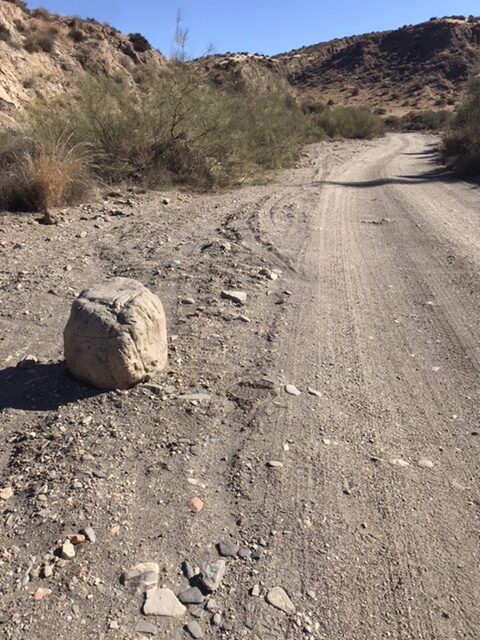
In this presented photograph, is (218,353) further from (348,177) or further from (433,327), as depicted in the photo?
(348,177)

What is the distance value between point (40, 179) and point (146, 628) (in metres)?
8.52

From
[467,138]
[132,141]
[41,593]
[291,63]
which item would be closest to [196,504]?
[41,593]

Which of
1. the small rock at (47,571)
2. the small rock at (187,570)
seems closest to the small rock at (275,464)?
the small rock at (187,570)

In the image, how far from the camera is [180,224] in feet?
33.0

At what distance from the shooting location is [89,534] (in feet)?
9.89

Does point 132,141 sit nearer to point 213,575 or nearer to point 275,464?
point 275,464

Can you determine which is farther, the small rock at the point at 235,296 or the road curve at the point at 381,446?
the small rock at the point at 235,296

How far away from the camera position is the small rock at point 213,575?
9.07ft

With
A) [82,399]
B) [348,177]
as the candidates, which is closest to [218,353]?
[82,399]

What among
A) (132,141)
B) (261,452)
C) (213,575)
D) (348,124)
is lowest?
(348,124)

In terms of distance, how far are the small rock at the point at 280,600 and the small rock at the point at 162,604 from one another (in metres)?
0.38

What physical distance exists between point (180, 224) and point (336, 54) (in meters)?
97.1

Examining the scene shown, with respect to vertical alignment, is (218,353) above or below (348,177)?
above

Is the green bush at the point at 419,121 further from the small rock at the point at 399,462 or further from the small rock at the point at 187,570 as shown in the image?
the small rock at the point at 187,570
